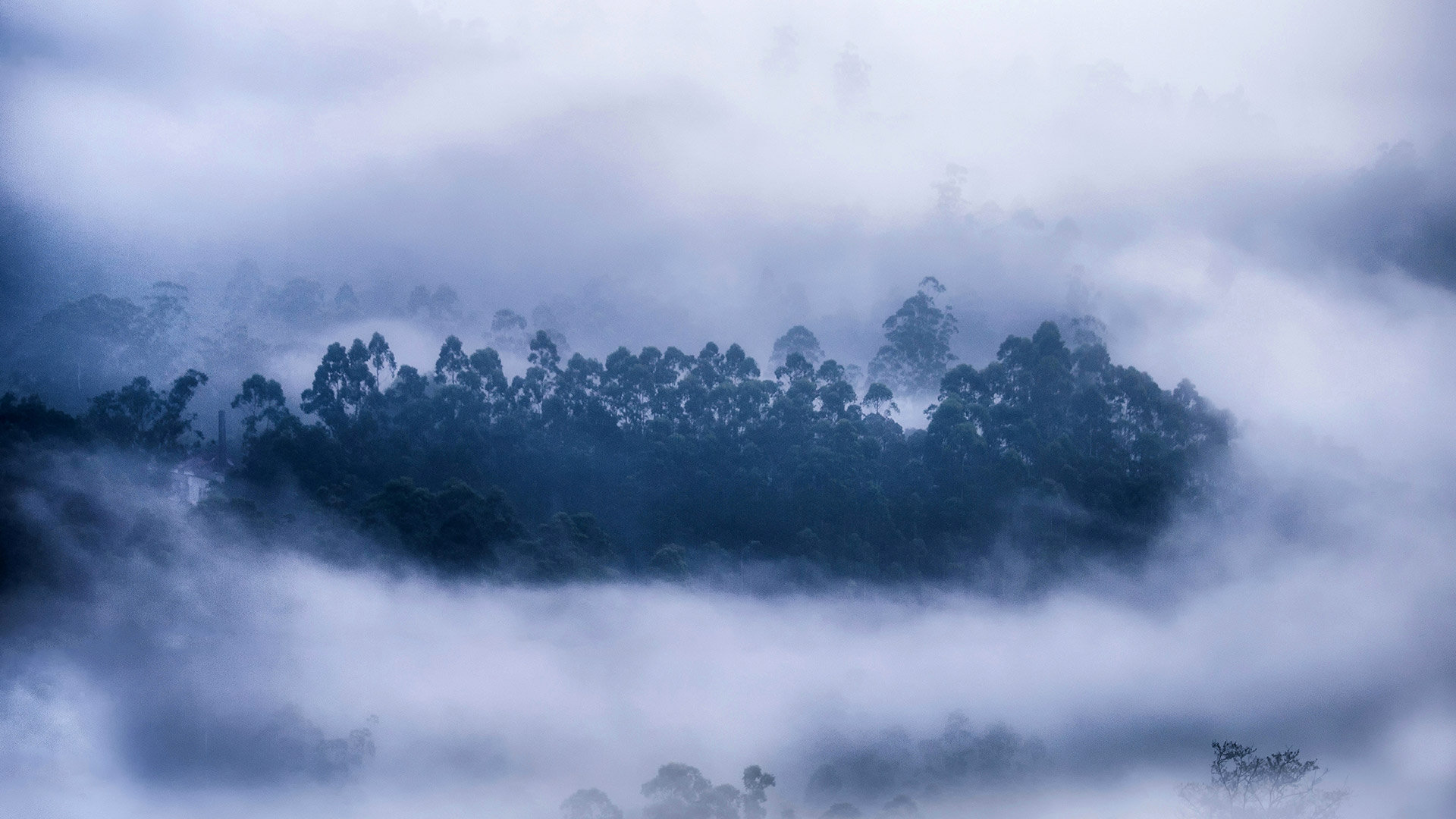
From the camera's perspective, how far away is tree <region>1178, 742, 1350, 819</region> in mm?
34250

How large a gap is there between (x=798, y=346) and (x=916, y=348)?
6.07 m

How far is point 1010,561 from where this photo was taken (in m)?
61.6

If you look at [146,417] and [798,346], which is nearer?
[146,417]

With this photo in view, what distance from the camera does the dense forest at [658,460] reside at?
52.9 metres

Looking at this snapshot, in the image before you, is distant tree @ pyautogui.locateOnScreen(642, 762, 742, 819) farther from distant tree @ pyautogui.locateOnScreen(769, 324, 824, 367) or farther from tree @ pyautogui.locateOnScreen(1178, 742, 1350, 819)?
distant tree @ pyautogui.locateOnScreen(769, 324, 824, 367)

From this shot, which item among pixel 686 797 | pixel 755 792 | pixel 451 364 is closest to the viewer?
pixel 686 797

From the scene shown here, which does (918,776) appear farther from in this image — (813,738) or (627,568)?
(627,568)

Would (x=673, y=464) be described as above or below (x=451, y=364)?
below

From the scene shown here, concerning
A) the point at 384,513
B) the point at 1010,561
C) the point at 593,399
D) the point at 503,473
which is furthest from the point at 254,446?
the point at 1010,561

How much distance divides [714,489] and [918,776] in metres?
13.9

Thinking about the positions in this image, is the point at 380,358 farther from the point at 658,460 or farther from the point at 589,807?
the point at 589,807

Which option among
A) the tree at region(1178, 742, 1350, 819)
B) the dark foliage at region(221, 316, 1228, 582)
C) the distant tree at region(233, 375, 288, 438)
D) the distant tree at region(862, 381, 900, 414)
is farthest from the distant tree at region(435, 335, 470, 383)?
the tree at region(1178, 742, 1350, 819)

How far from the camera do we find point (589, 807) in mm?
42219

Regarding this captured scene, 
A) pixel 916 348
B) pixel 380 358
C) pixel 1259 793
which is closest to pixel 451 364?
pixel 380 358
